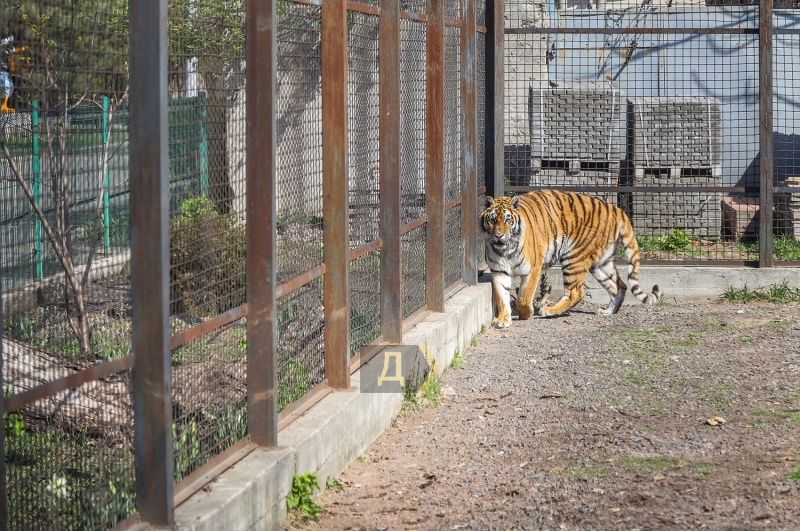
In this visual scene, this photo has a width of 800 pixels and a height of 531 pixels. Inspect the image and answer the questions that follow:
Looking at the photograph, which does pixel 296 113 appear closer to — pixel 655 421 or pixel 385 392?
pixel 385 392

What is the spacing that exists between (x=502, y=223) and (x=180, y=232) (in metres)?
5.47

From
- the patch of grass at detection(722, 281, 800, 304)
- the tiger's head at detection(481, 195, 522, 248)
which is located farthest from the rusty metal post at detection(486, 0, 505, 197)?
the patch of grass at detection(722, 281, 800, 304)

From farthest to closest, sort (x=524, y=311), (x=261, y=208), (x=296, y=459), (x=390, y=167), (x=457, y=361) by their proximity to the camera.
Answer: (x=524, y=311)
(x=457, y=361)
(x=390, y=167)
(x=296, y=459)
(x=261, y=208)

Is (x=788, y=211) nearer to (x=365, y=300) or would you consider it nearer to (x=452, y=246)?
(x=452, y=246)

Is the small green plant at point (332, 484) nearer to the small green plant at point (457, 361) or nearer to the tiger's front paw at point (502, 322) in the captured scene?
the small green plant at point (457, 361)

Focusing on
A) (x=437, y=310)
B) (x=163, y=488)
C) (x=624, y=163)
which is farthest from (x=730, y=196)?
(x=163, y=488)

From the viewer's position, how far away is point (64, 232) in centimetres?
390

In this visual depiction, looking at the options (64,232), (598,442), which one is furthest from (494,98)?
(64,232)

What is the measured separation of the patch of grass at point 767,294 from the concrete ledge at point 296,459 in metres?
4.21

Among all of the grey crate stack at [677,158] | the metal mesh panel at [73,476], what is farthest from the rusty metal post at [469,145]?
the metal mesh panel at [73,476]

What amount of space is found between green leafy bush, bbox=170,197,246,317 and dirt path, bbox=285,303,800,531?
1013 mm

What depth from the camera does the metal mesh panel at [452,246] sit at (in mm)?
8406

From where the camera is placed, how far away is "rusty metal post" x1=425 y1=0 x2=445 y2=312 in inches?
285

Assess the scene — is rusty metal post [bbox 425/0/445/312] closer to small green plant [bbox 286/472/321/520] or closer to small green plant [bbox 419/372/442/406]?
small green plant [bbox 419/372/442/406]
